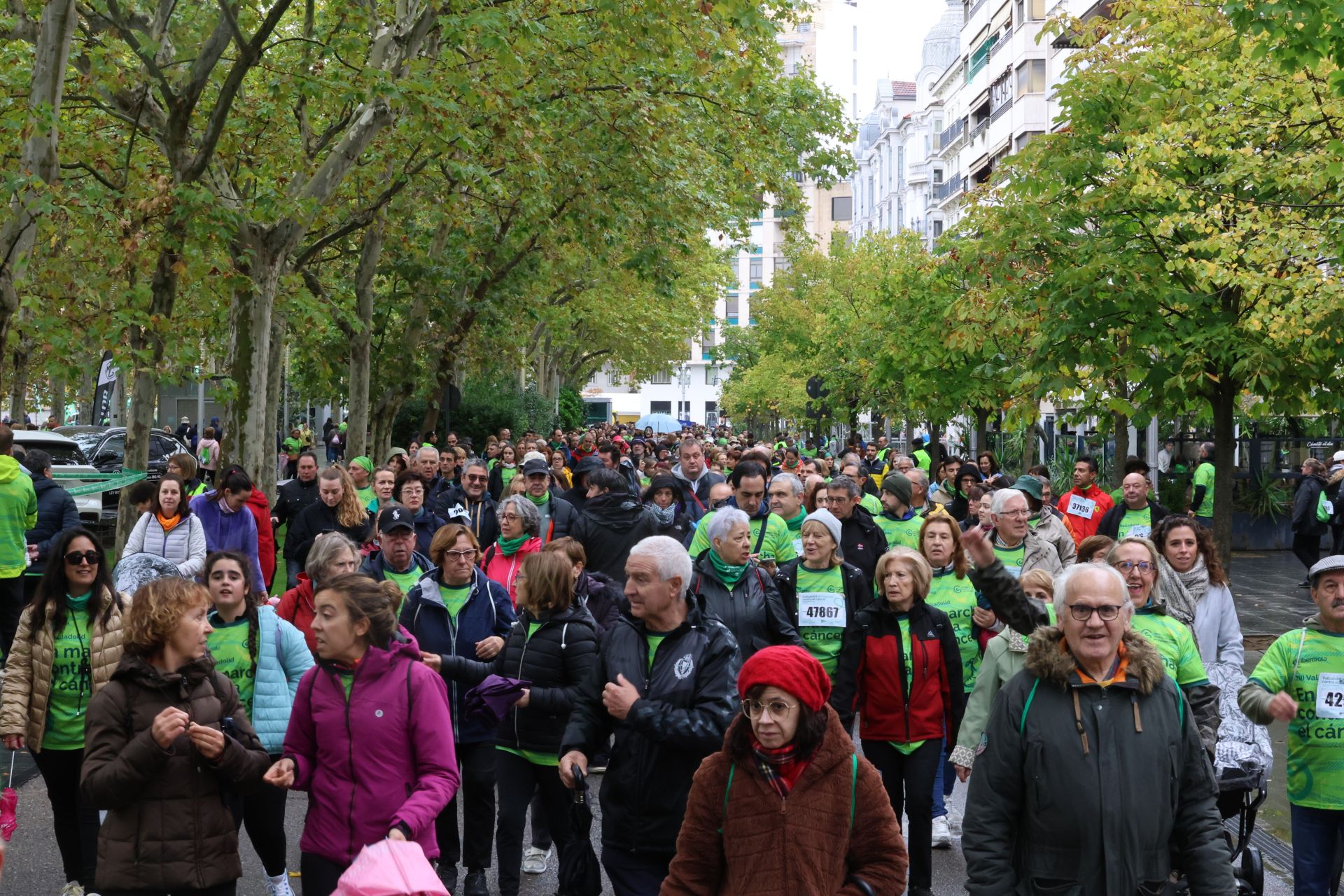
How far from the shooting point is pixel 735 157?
2234 cm

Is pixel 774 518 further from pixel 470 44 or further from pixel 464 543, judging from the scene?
pixel 470 44

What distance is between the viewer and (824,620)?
25.8 ft

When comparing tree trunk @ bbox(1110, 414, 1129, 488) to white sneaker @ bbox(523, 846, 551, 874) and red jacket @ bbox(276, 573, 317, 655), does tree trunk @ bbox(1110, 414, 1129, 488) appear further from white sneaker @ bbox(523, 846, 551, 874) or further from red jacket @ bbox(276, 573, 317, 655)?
red jacket @ bbox(276, 573, 317, 655)

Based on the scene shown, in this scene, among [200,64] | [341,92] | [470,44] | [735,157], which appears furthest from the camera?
[735,157]

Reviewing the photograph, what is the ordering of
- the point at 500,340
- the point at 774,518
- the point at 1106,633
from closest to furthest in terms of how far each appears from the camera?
1. the point at 1106,633
2. the point at 774,518
3. the point at 500,340

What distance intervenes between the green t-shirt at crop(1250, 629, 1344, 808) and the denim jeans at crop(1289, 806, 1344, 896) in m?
0.06

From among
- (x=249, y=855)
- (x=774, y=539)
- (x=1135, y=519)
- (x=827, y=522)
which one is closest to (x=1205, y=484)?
(x=1135, y=519)

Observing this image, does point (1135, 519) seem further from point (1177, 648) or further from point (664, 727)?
point (664, 727)

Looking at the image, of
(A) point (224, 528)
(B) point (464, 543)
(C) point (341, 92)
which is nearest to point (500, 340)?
(C) point (341, 92)

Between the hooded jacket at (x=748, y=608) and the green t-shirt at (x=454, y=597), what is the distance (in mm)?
1102

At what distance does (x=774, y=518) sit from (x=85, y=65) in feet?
30.3

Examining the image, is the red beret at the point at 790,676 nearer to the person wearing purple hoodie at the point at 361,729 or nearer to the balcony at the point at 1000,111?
the person wearing purple hoodie at the point at 361,729

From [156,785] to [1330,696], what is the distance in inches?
168

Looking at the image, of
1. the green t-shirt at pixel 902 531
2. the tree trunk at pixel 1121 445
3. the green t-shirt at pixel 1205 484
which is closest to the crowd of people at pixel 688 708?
the green t-shirt at pixel 902 531
